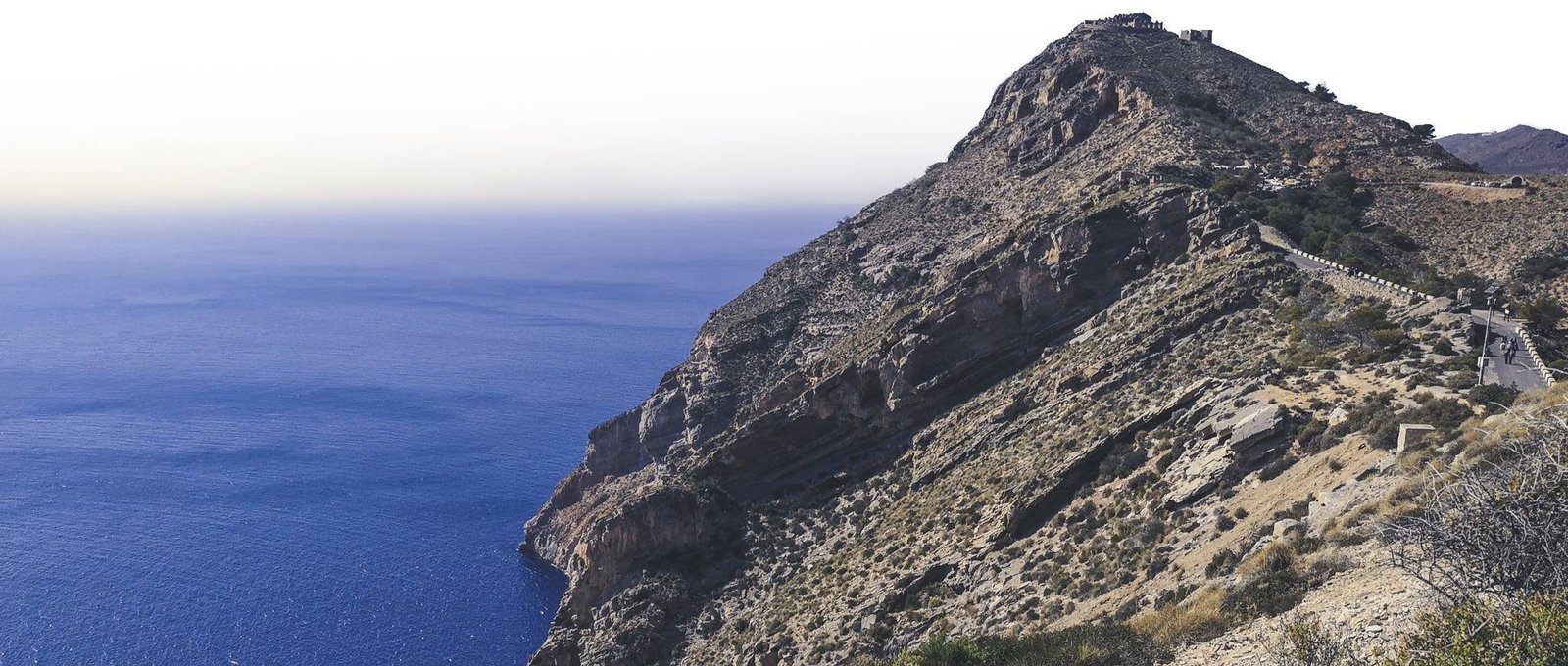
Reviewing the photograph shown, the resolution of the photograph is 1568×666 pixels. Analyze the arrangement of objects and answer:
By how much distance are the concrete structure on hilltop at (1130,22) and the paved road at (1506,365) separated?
51246mm

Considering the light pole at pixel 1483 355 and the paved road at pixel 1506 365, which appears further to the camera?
the paved road at pixel 1506 365

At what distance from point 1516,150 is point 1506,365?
115 m

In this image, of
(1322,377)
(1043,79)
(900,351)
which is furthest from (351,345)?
(1322,377)

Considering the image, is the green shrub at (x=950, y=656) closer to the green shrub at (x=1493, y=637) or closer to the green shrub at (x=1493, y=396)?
the green shrub at (x=1493, y=637)

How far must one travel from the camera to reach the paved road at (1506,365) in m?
26.9

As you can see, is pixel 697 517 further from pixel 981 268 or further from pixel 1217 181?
pixel 1217 181

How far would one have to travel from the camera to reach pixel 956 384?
4469 centimetres

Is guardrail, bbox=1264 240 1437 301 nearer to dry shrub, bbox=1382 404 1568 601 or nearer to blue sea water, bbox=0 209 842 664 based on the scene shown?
dry shrub, bbox=1382 404 1568 601

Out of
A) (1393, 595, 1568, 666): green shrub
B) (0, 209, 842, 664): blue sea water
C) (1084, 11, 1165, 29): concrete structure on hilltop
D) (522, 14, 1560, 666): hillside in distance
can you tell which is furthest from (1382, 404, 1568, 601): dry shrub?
(1084, 11, 1165, 29): concrete structure on hilltop

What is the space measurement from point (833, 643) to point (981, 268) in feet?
66.6

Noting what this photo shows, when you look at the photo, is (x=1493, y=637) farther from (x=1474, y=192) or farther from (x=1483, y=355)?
(x=1474, y=192)

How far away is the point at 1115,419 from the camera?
111 feet

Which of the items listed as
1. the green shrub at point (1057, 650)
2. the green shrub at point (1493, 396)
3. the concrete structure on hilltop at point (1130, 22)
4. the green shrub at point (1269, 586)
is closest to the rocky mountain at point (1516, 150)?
the concrete structure on hilltop at point (1130, 22)

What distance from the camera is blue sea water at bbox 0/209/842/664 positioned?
54781mm
